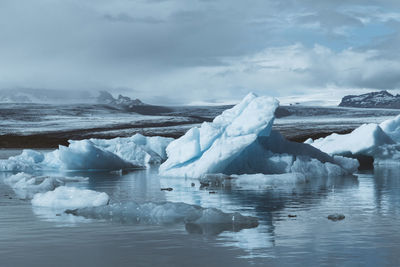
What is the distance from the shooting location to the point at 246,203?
19547 mm

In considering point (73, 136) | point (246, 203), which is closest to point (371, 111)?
point (73, 136)

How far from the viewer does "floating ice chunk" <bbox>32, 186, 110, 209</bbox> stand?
59.6ft

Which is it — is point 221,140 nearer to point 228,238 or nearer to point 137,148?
point 137,148

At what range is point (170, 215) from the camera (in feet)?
51.0

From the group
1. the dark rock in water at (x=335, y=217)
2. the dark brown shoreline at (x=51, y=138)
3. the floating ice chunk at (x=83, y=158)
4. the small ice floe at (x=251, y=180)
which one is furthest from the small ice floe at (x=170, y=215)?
the dark brown shoreline at (x=51, y=138)

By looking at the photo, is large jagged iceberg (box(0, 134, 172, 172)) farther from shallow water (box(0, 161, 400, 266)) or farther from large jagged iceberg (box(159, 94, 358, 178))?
shallow water (box(0, 161, 400, 266))

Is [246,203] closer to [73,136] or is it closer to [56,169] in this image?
[56,169]

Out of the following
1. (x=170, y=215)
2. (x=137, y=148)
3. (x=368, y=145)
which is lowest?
(x=170, y=215)

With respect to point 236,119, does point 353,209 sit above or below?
below

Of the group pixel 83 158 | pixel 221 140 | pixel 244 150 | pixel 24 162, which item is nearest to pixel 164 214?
pixel 221 140

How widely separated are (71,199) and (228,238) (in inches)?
280

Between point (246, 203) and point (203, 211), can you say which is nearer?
point (203, 211)

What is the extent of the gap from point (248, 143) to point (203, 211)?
45.4 ft

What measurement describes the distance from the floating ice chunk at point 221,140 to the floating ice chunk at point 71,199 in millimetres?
10749
